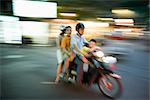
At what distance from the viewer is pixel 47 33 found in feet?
15.9

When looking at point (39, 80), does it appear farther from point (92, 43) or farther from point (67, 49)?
point (92, 43)

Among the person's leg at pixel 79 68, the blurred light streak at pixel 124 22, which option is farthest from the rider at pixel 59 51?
Answer: the blurred light streak at pixel 124 22

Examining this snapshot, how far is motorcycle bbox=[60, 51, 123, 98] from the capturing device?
423 cm

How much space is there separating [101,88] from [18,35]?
158 cm

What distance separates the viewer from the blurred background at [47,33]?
15.3 ft

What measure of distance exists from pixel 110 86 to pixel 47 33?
133 centimetres

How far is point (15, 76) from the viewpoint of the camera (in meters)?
4.96

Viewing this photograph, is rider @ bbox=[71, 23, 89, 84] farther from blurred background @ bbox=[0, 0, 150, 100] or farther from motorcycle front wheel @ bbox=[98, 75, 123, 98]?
motorcycle front wheel @ bbox=[98, 75, 123, 98]

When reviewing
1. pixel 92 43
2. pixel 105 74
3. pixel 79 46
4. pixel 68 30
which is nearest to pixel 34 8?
pixel 68 30

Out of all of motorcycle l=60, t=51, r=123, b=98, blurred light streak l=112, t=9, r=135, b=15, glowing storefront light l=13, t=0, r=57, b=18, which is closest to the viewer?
motorcycle l=60, t=51, r=123, b=98

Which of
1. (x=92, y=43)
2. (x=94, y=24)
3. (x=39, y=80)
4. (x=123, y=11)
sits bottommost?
(x=39, y=80)

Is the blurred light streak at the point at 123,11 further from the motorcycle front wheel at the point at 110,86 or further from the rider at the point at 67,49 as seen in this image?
the motorcycle front wheel at the point at 110,86

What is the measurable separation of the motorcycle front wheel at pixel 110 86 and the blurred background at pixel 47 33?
0.37 feet

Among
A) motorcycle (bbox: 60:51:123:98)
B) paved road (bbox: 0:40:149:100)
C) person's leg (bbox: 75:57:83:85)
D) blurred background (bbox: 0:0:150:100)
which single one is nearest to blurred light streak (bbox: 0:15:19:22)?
blurred background (bbox: 0:0:150:100)
